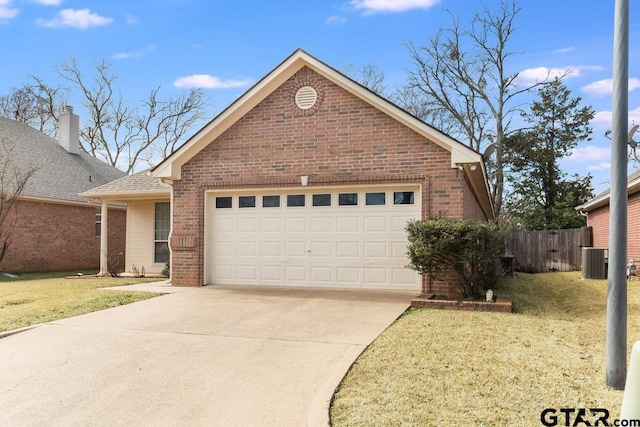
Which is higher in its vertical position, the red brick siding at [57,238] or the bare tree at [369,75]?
the bare tree at [369,75]

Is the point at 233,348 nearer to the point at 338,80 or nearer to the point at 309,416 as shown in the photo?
the point at 309,416

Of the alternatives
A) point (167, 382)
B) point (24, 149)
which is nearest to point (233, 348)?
point (167, 382)

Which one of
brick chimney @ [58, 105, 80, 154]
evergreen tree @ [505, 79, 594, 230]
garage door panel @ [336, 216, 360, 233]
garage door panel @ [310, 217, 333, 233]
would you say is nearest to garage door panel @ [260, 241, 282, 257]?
garage door panel @ [310, 217, 333, 233]

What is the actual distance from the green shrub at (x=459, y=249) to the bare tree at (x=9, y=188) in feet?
46.8

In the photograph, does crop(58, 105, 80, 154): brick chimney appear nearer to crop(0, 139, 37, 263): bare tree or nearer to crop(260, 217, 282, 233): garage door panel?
crop(0, 139, 37, 263): bare tree

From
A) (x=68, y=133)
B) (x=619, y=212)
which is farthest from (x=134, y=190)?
(x=619, y=212)

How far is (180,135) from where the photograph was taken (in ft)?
122

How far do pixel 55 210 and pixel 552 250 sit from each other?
839 inches

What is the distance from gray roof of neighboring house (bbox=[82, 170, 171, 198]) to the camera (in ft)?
51.6

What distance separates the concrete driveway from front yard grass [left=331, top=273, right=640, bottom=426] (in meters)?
0.37

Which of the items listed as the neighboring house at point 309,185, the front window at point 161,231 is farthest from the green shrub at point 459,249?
the front window at point 161,231

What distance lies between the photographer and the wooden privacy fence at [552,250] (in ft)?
70.5

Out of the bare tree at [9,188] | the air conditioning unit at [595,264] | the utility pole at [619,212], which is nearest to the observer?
the utility pole at [619,212]

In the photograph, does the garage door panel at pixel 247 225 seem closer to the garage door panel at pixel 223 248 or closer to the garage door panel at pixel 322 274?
the garage door panel at pixel 223 248
